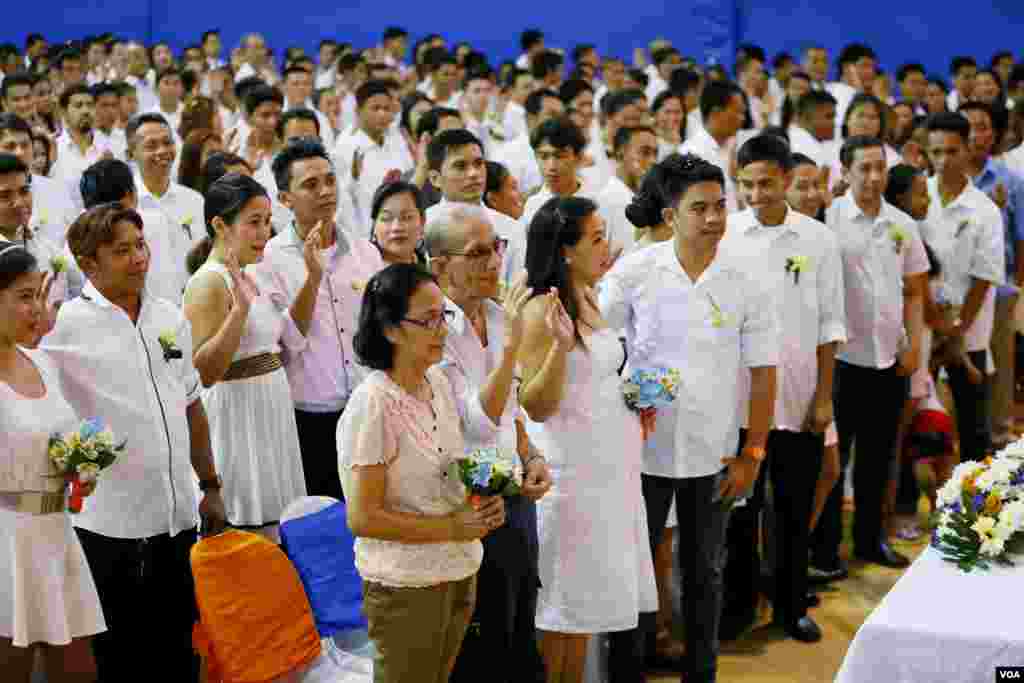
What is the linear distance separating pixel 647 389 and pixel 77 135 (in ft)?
16.1

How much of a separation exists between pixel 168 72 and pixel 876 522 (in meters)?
6.40

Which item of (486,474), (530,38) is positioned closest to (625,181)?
(486,474)

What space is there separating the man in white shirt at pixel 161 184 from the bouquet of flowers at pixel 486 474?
316 centimetres

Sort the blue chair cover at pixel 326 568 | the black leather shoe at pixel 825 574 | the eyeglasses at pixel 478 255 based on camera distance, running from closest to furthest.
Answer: the eyeglasses at pixel 478 255
the blue chair cover at pixel 326 568
the black leather shoe at pixel 825 574

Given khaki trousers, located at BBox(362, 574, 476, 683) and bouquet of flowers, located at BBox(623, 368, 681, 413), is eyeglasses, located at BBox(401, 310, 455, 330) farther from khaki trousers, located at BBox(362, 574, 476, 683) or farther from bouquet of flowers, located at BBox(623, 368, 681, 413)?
bouquet of flowers, located at BBox(623, 368, 681, 413)

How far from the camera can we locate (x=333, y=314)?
4.91 metres

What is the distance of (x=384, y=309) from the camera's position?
353 cm

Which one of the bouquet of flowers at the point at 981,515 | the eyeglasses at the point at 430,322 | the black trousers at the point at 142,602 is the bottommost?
the black trousers at the point at 142,602

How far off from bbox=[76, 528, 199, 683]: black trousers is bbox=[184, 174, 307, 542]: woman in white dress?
383mm

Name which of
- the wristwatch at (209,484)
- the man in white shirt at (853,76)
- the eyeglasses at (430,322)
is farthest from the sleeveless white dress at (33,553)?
the man in white shirt at (853,76)

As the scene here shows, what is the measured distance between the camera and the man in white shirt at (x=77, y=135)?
7871 millimetres

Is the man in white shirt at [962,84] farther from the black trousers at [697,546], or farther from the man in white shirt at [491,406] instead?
the man in white shirt at [491,406]

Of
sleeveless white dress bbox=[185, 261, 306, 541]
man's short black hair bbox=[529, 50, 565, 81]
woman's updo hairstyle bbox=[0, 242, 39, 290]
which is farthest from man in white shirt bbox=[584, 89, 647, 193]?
woman's updo hairstyle bbox=[0, 242, 39, 290]

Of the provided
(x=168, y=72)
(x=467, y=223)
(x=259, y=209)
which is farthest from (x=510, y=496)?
(x=168, y=72)
